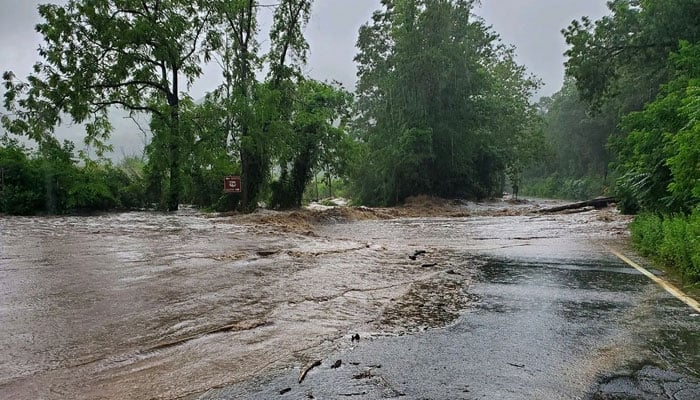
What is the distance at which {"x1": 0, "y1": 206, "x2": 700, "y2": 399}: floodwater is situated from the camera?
155 inches

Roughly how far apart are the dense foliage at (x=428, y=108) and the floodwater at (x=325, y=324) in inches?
983

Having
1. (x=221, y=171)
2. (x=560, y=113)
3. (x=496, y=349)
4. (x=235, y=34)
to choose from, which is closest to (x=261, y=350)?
(x=496, y=349)

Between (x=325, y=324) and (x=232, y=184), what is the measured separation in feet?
68.2

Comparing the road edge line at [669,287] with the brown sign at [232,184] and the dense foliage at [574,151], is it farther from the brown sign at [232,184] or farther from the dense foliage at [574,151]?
the dense foliage at [574,151]

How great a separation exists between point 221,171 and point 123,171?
7.23m

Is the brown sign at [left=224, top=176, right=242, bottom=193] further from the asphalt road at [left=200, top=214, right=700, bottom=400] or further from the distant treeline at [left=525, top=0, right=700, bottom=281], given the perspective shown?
the asphalt road at [left=200, top=214, right=700, bottom=400]

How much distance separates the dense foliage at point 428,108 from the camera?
123 ft

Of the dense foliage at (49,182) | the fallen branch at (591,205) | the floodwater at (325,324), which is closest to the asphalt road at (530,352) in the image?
the floodwater at (325,324)

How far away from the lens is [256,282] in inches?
323

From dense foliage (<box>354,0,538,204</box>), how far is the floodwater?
25.0 metres

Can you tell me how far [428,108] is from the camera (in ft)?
127

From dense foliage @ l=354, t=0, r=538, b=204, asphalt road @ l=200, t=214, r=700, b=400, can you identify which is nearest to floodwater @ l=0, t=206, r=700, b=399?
asphalt road @ l=200, t=214, r=700, b=400

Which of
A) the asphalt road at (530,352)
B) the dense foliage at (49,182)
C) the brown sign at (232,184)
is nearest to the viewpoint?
the asphalt road at (530,352)

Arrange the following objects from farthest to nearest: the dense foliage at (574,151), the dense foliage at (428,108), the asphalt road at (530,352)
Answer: the dense foliage at (574,151) < the dense foliage at (428,108) < the asphalt road at (530,352)
